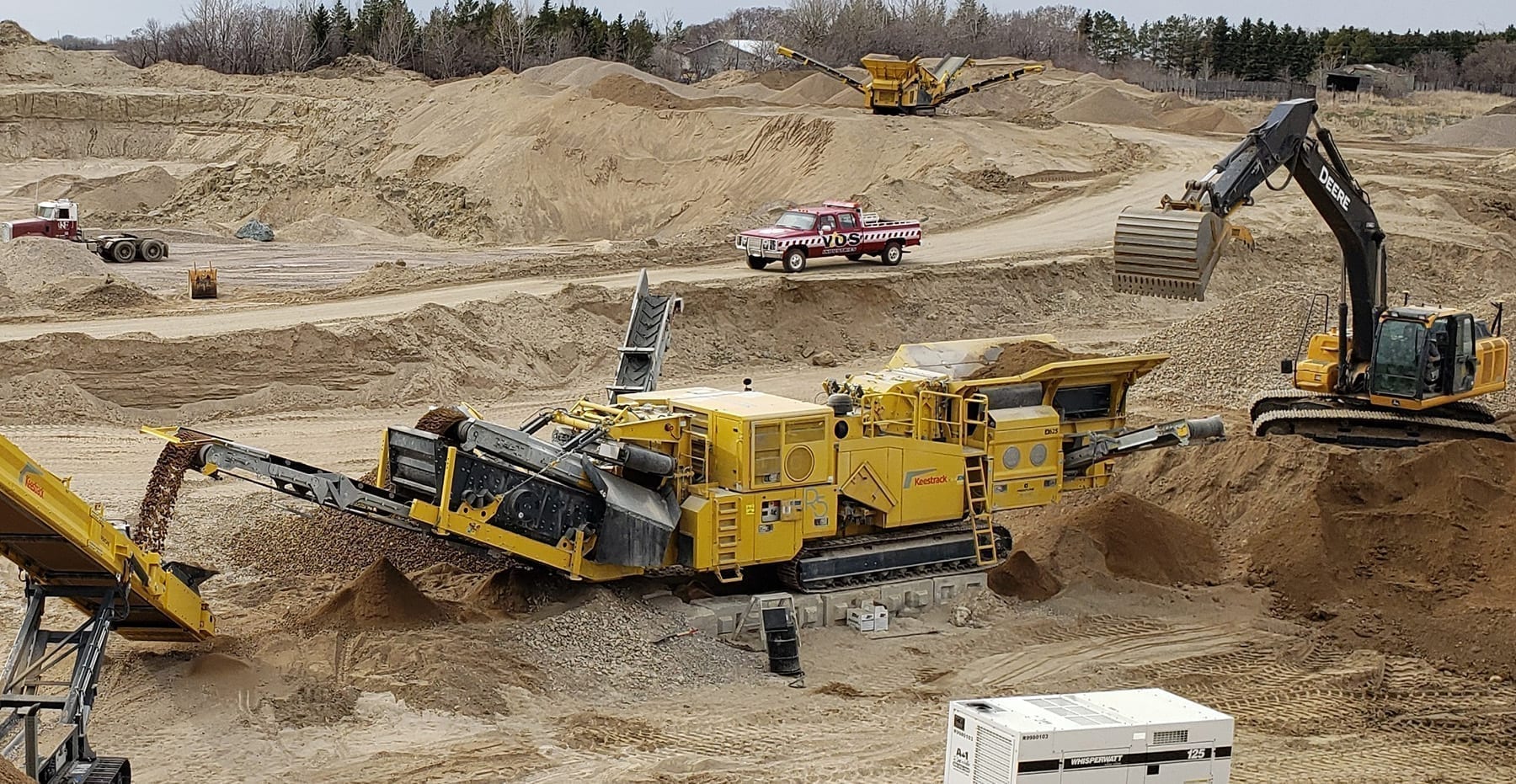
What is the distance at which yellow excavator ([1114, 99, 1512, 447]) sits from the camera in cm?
1916

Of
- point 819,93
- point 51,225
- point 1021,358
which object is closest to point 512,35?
point 819,93

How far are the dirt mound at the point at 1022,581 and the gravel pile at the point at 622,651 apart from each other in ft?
10.5

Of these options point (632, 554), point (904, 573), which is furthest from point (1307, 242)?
point (632, 554)

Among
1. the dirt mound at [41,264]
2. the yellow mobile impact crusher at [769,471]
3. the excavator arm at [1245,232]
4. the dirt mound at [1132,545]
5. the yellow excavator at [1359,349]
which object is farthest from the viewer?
the dirt mound at [41,264]

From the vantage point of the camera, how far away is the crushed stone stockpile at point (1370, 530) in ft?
55.2

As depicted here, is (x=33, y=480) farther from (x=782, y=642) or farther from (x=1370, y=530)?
(x=1370, y=530)

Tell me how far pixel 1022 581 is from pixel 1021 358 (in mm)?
3760

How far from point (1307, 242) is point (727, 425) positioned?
26.2 m

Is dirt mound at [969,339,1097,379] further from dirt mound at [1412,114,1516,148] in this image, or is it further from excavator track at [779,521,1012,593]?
dirt mound at [1412,114,1516,148]

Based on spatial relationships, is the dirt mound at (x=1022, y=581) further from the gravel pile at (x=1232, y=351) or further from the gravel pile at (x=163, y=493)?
the gravel pile at (x=1232, y=351)

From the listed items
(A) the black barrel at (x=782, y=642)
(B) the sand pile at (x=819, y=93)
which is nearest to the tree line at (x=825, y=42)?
(B) the sand pile at (x=819, y=93)

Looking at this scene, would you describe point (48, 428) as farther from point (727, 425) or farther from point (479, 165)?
point (479, 165)

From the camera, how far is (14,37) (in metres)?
77.8

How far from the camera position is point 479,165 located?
47406 mm
